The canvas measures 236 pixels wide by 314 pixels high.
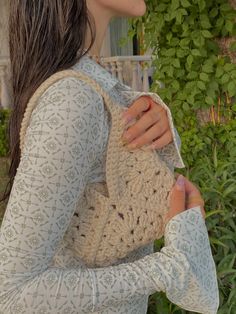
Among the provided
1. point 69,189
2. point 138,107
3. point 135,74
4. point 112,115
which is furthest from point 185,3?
point 135,74

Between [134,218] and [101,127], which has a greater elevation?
[101,127]

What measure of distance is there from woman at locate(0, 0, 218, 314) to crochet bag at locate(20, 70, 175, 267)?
0.03 m

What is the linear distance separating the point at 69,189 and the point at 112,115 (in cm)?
18

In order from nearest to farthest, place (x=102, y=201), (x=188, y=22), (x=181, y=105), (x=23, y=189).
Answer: (x=23, y=189), (x=102, y=201), (x=188, y=22), (x=181, y=105)

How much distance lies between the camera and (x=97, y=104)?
38.1 inches

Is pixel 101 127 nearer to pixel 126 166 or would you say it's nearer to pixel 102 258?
pixel 126 166

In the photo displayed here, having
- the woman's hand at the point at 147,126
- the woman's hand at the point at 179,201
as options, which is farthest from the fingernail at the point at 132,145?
the woman's hand at the point at 179,201

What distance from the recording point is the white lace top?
2.96 feet

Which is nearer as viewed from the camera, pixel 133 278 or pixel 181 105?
pixel 133 278

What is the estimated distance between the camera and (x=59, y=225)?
3.04 ft

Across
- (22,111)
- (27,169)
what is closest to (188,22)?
(22,111)

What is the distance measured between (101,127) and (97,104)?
0.15ft

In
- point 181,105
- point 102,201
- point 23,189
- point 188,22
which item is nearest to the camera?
point 23,189

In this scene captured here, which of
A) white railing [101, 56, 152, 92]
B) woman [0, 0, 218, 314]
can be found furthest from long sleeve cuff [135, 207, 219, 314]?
white railing [101, 56, 152, 92]
